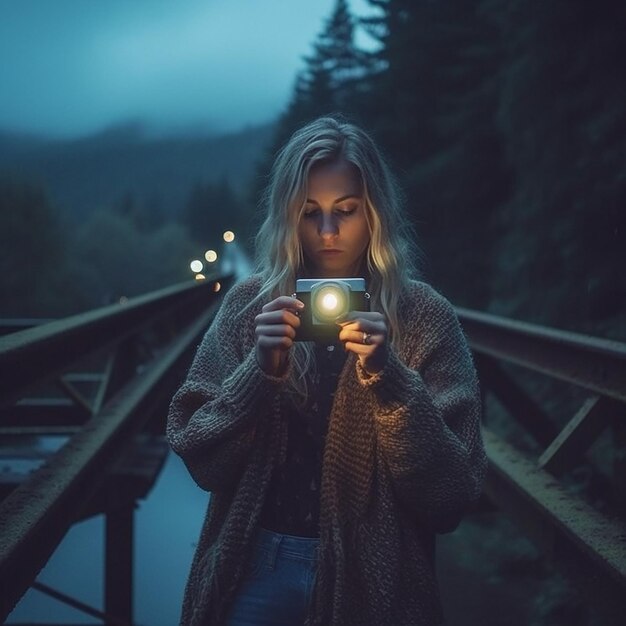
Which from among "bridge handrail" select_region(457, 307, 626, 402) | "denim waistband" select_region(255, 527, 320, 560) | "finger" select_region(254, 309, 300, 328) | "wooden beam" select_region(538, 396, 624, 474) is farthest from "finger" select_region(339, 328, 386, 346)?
"wooden beam" select_region(538, 396, 624, 474)

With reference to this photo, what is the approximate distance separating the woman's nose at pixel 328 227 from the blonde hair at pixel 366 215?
0.06m

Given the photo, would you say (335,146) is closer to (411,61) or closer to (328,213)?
(328,213)

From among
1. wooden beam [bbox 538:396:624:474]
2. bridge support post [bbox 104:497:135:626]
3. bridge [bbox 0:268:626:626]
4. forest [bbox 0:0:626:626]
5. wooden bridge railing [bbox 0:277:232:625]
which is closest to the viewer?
wooden bridge railing [bbox 0:277:232:625]

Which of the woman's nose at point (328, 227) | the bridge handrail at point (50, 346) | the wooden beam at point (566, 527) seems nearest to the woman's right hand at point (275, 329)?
the woman's nose at point (328, 227)

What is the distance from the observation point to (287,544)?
7.58ft

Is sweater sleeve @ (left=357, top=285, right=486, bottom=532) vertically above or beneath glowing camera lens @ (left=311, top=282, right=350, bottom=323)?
beneath

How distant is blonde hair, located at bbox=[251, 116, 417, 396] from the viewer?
96.6 inches

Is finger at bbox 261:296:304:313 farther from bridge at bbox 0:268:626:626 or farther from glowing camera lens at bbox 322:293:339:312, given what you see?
bridge at bbox 0:268:626:626

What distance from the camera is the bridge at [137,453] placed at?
2900 mm

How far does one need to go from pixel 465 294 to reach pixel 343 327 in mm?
23117

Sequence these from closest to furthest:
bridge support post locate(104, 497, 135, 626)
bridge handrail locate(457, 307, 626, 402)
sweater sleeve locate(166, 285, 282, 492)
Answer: sweater sleeve locate(166, 285, 282, 492) → bridge handrail locate(457, 307, 626, 402) → bridge support post locate(104, 497, 135, 626)

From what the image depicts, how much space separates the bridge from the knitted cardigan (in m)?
0.58

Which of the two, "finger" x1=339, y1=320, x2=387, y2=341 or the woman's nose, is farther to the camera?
the woman's nose

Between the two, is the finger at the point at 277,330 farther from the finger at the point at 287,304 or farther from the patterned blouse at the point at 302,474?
the patterned blouse at the point at 302,474
